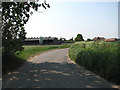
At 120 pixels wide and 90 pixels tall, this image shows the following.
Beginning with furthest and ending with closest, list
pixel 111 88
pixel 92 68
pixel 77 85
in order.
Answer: pixel 92 68 → pixel 77 85 → pixel 111 88

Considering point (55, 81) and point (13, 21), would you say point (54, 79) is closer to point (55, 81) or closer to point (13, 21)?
point (55, 81)

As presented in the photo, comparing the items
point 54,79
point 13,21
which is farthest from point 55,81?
point 13,21

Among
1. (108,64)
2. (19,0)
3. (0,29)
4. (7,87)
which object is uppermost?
(19,0)

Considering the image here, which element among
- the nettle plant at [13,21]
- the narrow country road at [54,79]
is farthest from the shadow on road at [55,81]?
the nettle plant at [13,21]

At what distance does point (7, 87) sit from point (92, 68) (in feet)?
18.5

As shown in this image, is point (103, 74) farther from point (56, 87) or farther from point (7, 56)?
point (7, 56)

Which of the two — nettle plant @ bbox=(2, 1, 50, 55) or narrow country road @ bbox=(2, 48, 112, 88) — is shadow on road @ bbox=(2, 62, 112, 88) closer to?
narrow country road @ bbox=(2, 48, 112, 88)

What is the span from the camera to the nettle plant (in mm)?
11701

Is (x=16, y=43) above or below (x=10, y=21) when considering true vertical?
below

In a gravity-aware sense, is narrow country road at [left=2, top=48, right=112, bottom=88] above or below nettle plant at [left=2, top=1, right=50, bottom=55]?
below

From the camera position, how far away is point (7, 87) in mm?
6781

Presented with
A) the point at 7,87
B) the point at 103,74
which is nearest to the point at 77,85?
the point at 103,74

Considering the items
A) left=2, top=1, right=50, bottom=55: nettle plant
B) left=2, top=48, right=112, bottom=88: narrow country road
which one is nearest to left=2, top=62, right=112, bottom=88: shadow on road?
left=2, top=48, right=112, bottom=88: narrow country road

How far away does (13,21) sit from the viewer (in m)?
12.7
